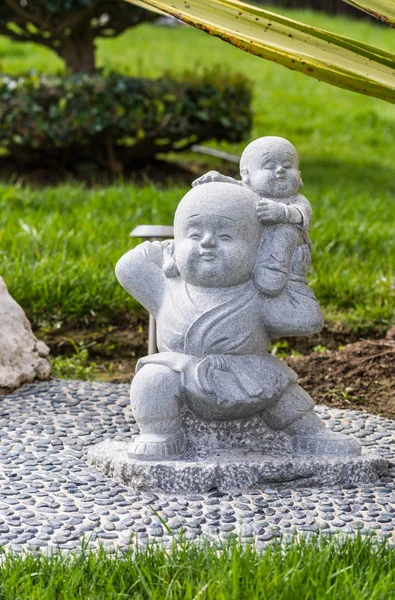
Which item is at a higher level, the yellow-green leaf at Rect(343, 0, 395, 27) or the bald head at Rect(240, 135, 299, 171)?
the yellow-green leaf at Rect(343, 0, 395, 27)

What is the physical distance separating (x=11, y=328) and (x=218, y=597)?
7.88 ft

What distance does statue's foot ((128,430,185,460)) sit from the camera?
3.21 meters

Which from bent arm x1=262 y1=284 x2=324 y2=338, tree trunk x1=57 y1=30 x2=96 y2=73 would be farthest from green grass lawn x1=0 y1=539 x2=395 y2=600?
tree trunk x1=57 y1=30 x2=96 y2=73

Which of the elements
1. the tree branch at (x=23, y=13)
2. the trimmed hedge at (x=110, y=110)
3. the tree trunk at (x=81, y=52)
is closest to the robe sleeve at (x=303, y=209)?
the trimmed hedge at (x=110, y=110)

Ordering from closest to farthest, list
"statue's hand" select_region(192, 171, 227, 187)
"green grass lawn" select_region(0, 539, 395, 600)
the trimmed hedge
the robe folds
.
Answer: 1. "green grass lawn" select_region(0, 539, 395, 600)
2. the robe folds
3. "statue's hand" select_region(192, 171, 227, 187)
4. the trimmed hedge

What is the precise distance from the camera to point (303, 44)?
134 inches

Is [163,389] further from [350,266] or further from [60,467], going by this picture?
[350,266]

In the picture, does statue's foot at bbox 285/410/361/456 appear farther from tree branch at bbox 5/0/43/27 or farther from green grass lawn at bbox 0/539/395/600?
tree branch at bbox 5/0/43/27

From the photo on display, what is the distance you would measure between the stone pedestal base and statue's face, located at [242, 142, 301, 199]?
0.98 m

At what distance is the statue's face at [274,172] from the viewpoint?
337 centimetres

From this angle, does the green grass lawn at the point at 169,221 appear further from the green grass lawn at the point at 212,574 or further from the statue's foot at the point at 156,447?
the green grass lawn at the point at 212,574

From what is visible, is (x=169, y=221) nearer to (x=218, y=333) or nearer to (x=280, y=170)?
(x=280, y=170)

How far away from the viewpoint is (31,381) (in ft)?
14.5

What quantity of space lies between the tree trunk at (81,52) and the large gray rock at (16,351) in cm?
509
